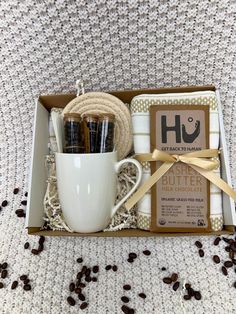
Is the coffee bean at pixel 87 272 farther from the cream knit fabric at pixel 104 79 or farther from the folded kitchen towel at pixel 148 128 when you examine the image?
the folded kitchen towel at pixel 148 128

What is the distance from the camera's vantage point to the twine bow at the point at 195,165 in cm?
77

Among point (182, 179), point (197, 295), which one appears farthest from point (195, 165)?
point (197, 295)

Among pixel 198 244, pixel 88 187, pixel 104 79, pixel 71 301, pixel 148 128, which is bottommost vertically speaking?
pixel 71 301

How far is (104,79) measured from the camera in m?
0.90

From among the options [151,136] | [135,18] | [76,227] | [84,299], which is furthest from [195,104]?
[84,299]

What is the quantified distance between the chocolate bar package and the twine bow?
0.04 ft

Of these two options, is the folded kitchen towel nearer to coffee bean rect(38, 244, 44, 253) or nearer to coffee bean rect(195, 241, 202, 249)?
coffee bean rect(195, 241, 202, 249)

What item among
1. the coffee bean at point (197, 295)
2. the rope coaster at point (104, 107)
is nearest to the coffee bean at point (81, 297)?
the coffee bean at point (197, 295)

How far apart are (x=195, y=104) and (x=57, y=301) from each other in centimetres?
52

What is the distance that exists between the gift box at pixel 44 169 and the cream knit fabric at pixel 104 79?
59 millimetres

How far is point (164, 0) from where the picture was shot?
82 cm

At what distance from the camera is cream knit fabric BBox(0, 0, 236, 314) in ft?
2.58

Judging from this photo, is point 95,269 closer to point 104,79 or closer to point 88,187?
point 88,187

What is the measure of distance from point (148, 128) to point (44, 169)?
0.27m
